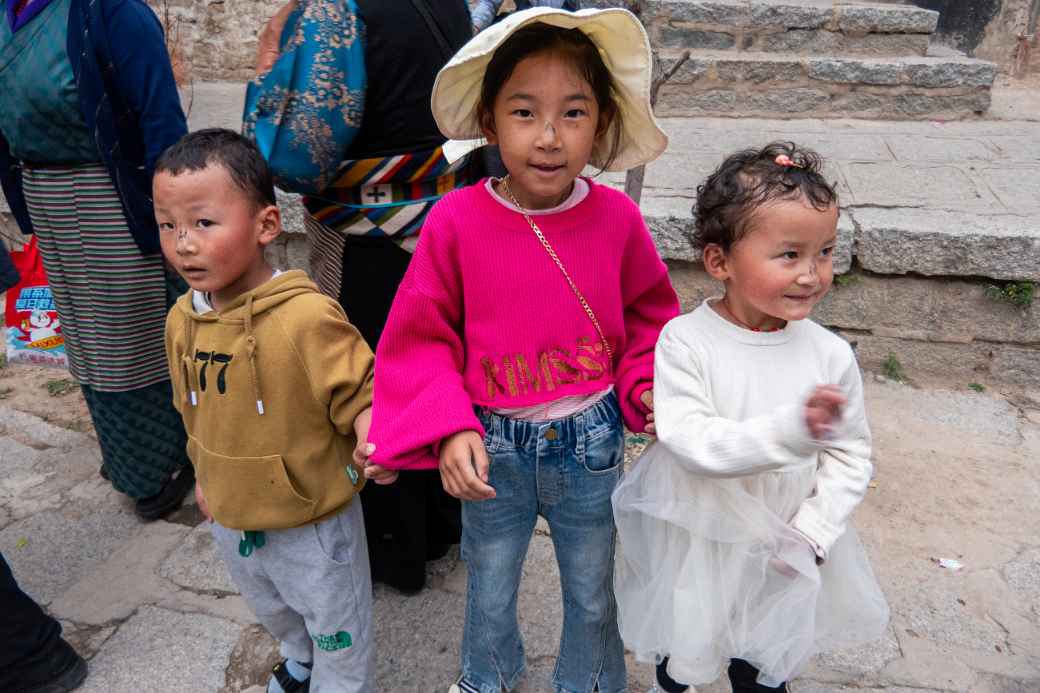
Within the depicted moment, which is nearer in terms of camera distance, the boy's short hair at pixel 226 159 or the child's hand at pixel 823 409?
the child's hand at pixel 823 409

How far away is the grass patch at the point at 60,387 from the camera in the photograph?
366 centimetres

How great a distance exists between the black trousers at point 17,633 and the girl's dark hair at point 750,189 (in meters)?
1.89

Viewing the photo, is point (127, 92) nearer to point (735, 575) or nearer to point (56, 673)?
point (56, 673)

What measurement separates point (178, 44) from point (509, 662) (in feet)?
20.0

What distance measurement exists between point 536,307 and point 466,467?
34cm

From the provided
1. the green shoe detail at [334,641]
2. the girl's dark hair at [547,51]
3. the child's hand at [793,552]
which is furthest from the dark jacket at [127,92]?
the child's hand at [793,552]

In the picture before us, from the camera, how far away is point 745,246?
1.33 metres

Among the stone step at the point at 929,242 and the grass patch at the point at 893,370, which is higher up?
the stone step at the point at 929,242

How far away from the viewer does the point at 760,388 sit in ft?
4.45

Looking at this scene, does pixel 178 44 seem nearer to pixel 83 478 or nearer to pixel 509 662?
pixel 83 478

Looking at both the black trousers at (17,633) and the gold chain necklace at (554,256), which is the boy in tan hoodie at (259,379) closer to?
the gold chain necklace at (554,256)

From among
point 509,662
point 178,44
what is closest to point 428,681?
point 509,662

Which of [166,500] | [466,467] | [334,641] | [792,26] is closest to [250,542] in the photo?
[334,641]

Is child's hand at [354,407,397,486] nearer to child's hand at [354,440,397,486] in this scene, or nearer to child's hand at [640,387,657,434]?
child's hand at [354,440,397,486]
